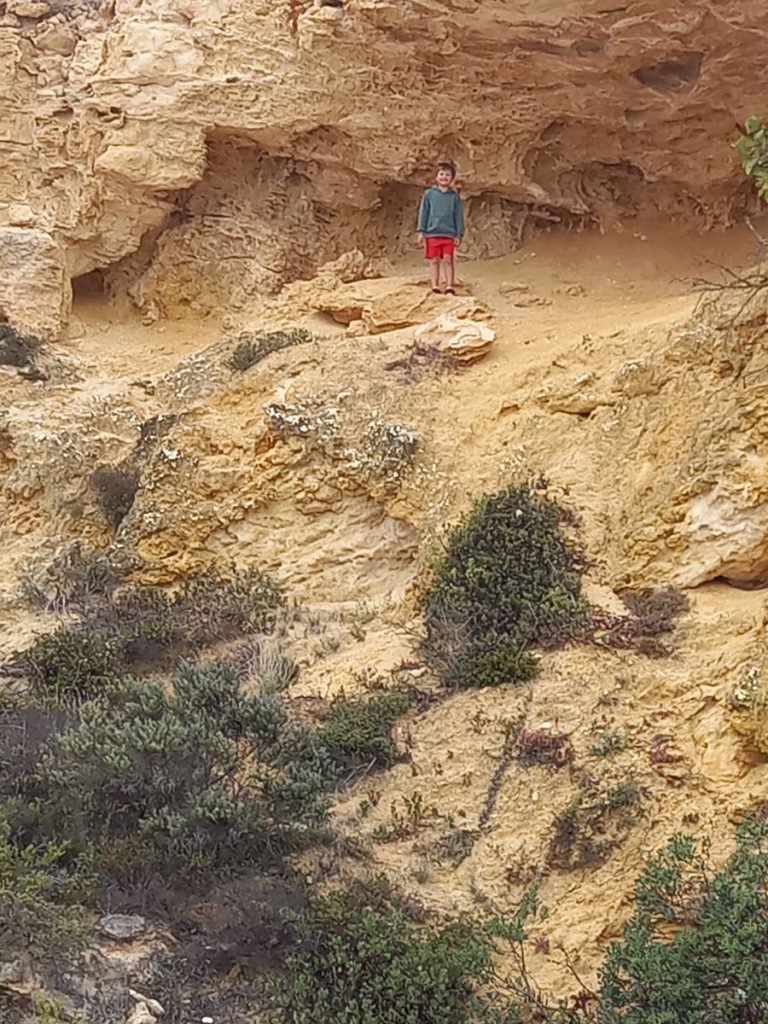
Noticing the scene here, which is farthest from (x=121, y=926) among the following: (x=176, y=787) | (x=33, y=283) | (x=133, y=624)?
(x=33, y=283)

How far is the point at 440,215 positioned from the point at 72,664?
5864mm

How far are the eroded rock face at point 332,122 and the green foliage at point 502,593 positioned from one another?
186 inches

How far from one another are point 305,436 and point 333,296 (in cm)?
273

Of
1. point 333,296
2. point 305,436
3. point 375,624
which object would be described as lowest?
point 375,624

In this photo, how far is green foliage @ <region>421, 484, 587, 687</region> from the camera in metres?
7.52

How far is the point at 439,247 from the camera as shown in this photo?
11.7 meters

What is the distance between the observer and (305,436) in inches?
386

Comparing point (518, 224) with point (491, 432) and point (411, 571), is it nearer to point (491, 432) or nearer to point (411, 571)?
point (491, 432)

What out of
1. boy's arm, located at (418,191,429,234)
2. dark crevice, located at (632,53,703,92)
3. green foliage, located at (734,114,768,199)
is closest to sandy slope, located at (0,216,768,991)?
boy's arm, located at (418,191,429,234)

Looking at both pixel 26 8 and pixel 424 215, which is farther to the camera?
pixel 26 8

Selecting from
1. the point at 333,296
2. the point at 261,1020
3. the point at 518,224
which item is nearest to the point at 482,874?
the point at 261,1020

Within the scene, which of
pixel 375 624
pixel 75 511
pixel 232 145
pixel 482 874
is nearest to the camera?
pixel 482 874

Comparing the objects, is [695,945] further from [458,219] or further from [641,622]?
[458,219]

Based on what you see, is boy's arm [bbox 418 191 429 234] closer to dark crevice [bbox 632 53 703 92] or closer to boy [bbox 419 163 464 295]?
boy [bbox 419 163 464 295]
